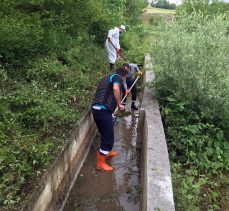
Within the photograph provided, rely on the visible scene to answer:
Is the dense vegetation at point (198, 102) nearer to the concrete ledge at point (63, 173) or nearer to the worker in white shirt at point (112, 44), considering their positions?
the concrete ledge at point (63, 173)

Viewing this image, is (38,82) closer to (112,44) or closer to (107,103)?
(107,103)

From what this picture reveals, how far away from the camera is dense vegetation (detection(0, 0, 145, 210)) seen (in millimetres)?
4480

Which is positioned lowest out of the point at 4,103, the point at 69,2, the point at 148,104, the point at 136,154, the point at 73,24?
the point at 136,154

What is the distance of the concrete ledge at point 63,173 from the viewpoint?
164 inches

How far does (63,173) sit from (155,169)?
1.57 m

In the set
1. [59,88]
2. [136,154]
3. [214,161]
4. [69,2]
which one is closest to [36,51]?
[59,88]

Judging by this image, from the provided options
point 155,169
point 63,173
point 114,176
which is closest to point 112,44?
point 114,176

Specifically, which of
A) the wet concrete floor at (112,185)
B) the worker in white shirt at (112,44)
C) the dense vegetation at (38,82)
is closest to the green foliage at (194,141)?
the wet concrete floor at (112,185)

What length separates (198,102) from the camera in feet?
23.6

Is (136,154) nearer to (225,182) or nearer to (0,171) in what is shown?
(225,182)

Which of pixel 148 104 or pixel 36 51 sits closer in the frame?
pixel 148 104

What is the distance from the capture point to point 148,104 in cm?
753

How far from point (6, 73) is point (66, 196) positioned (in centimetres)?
314

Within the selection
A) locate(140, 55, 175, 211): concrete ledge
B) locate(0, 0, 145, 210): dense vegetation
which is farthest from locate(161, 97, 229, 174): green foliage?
locate(0, 0, 145, 210): dense vegetation
